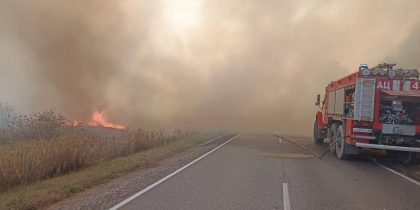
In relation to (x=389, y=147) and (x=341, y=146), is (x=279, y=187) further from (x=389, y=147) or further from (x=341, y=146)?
(x=341, y=146)

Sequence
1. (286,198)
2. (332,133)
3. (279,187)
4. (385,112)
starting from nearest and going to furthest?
(286,198)
(279,187)
(385,112)
(332,133)

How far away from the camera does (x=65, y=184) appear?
32.1 feet

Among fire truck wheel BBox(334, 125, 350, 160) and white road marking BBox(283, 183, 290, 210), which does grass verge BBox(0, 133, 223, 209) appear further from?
fire truck wheel BBox(334, 125, 350, 160)

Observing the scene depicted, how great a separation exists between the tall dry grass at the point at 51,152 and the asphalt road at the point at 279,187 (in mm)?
3249

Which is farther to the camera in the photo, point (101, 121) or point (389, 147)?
A: point (101, 121)

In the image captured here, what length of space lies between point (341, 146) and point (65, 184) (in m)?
10.2

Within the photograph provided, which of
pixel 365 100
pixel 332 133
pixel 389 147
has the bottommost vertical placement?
pixel 389 147

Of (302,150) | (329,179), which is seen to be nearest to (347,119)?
(302,150)

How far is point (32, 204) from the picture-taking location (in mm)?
7754

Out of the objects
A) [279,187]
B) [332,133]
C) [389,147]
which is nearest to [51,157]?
[279,187]

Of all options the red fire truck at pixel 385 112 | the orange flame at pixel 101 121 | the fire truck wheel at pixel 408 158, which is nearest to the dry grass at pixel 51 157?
the red fire truck at pixel 385 112

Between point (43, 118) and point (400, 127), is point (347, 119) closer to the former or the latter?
point (400, 127)

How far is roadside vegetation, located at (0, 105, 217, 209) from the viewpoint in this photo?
355 inches

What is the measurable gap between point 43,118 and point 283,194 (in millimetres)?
13612
